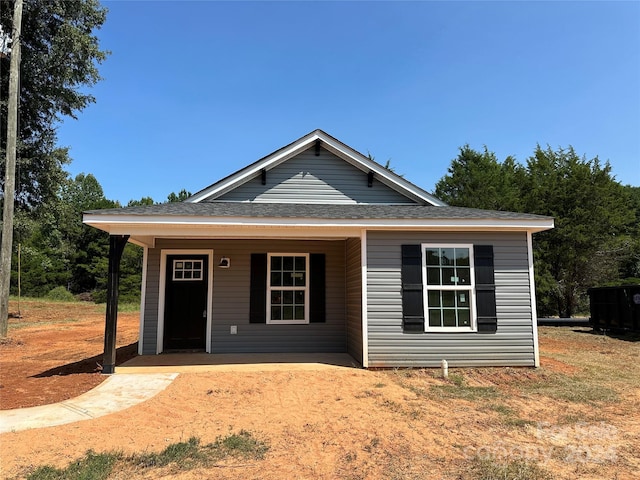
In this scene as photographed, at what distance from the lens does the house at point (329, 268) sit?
24.1 feet

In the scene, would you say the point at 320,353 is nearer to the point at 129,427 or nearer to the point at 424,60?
the point at 129,427

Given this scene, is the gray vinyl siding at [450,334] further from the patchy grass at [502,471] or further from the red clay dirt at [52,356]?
the red clay dirt at [52,356]

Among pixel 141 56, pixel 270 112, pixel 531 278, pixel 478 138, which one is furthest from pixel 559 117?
pixel 478 138

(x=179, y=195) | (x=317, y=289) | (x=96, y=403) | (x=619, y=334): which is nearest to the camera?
(x=96, y=403)

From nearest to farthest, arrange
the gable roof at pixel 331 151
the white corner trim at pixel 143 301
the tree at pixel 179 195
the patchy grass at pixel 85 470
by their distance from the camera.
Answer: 1. the patchy grass at pixel 85 470
2. the white corner trim at pixel 143 301
3. the gable roof at pixel 331 151
4. the tree at pixel 179 195

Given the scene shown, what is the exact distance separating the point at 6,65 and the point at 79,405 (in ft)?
52.5

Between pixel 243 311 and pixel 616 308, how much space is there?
11.7 m

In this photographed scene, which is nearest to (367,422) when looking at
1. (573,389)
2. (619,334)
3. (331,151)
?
(573,389)

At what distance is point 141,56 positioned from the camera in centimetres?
1003

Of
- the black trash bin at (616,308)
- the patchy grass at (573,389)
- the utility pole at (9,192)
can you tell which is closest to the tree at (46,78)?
the utility pole at (9,192)

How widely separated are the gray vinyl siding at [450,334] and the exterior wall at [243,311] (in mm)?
1804

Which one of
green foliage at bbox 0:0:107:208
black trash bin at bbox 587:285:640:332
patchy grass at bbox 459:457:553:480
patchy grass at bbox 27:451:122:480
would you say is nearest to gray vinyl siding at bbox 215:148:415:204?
patchy grass at bbox 27:451:122:480

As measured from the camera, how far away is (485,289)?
7.50 meters

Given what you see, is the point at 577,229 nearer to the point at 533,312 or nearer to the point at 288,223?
the point at 533,312
